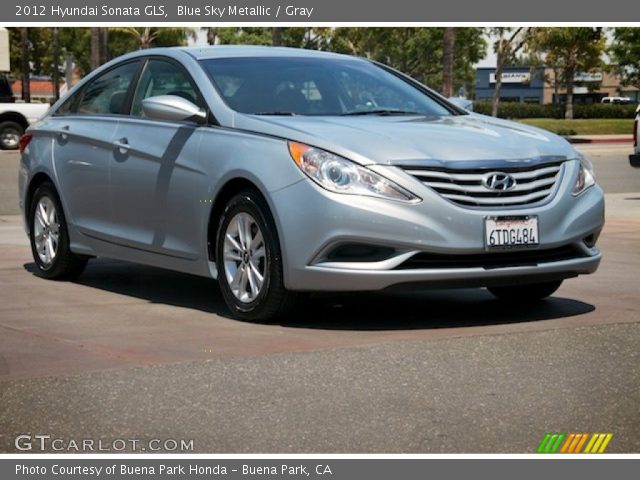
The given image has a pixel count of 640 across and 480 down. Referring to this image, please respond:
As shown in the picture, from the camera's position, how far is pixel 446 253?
7102 millimetres

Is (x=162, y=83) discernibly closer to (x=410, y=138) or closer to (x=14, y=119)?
(x=410, y=138)

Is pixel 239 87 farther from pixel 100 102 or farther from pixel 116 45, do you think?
pixel 116 45

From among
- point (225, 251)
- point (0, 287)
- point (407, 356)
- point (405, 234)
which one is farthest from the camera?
point (0, 287)

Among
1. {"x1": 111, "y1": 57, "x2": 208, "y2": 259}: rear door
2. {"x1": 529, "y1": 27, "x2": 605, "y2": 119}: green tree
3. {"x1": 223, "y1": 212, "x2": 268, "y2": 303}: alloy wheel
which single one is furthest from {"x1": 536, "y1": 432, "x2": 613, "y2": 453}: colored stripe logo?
{"x1": 529, "y1": 27, "x2": 605, "y2": 119}: green tree

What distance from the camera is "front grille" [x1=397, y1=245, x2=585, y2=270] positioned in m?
7.16

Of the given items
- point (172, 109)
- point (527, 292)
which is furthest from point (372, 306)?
point (172, 109)

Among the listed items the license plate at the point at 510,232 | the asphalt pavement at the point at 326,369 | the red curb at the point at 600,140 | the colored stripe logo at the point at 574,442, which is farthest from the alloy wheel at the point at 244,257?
the red curb at the point at 600,140

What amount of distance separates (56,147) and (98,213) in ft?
2.60

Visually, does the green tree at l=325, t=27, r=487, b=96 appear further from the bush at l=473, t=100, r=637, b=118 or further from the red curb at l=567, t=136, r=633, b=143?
the red curb at l=567, t=136, r=633, b=143

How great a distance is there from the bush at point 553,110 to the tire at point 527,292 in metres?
55.6

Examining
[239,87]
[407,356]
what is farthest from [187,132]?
[407,356]

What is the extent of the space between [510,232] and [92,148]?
3.10 metres

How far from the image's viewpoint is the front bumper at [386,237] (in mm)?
7016

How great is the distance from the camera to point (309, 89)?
8.28 meters
